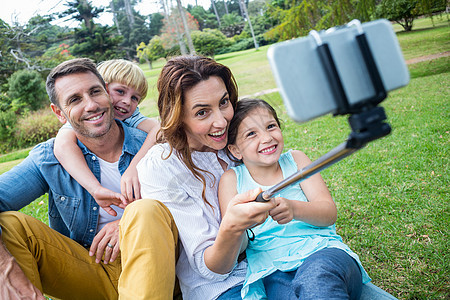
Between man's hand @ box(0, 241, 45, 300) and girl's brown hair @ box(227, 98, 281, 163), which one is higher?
girl's brown hair @ box(227, 98, 281, 163)

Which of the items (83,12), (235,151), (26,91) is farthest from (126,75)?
(83,12)

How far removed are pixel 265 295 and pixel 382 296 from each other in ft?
1.76

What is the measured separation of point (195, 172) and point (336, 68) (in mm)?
1389

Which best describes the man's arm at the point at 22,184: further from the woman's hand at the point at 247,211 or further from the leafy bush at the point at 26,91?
the leafy bush at the point at 26,91

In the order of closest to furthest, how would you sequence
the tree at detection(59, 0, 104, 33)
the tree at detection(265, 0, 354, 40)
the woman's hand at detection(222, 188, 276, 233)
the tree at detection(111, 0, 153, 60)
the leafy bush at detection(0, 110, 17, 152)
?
1. the woman's hand at detection(222, 188, 276, 233)
2. the tree at detection(265, 0, 354, 40)
3. the tree at detection(111, 0, 153, 60)
4. the leafy bush at detection(0, 110, 17, 152)
5. the tree at detection(59, 0, 104, 33)

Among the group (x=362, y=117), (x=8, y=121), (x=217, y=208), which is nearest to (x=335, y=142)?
(x=217, y=208)

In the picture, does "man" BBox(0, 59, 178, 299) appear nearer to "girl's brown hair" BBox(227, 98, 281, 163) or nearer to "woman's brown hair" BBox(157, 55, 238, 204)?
"woman's brown hair" BBox(157, 55, 238, 204)

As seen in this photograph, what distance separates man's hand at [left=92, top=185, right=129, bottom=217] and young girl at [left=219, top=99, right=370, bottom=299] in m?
0.58

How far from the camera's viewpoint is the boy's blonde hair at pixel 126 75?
9.02 feet

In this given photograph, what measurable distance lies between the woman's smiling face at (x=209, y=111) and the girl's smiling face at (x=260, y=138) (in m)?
0.09

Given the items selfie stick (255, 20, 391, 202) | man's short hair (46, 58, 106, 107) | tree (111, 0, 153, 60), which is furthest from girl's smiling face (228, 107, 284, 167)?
tree (111, 0, 153, 60)

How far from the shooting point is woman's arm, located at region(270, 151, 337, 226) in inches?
58.7

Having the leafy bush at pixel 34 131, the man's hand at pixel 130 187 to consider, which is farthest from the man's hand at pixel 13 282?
the leafy bush at pixel 34 131

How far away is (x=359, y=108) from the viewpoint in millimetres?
662
